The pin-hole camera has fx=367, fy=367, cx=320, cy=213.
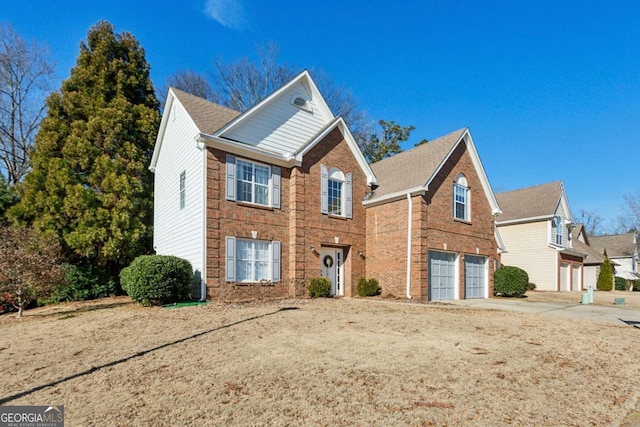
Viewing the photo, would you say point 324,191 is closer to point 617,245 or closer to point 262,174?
point 262,174

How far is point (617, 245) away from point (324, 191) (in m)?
43.9

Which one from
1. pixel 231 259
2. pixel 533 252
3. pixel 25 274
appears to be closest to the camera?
A: pixel 25 274

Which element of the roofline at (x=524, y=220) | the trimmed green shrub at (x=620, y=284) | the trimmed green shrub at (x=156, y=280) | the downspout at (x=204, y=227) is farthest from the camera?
the trimmed green shrub at (x=620, y=284)

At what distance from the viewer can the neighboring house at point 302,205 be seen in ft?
43.1

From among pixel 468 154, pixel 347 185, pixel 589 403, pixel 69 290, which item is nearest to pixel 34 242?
pixel 69 290

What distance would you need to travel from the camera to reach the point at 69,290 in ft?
51.5

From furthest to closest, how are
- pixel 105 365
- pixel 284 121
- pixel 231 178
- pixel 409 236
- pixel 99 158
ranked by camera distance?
pixel 99 158 < pixel 284 121 < pixel 409 236 < pixel 231 178 < pixel 105 365

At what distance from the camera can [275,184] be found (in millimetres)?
14586

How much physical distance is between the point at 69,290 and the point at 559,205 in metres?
30.8

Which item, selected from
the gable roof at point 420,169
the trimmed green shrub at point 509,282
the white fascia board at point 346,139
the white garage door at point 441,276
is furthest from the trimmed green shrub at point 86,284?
the trimmed green shrub at point 509,282

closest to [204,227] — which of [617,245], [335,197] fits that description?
[335,197]

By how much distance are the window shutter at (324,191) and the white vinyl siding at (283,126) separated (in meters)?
1.47

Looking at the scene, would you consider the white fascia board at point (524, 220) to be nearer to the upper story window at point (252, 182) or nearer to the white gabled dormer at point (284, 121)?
the white gabled dormer at point (284, 121)

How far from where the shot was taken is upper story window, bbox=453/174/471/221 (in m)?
17.3
